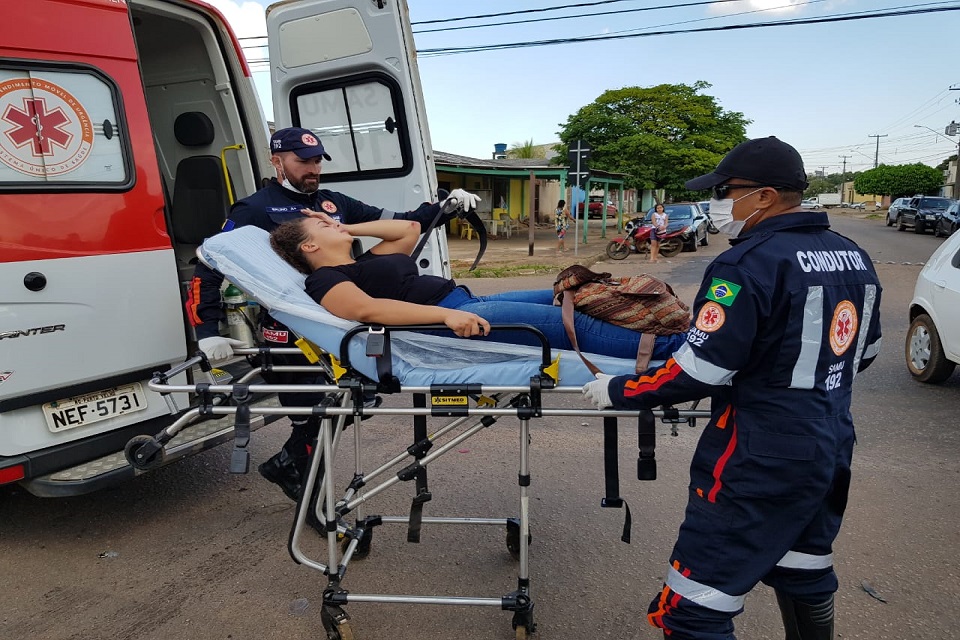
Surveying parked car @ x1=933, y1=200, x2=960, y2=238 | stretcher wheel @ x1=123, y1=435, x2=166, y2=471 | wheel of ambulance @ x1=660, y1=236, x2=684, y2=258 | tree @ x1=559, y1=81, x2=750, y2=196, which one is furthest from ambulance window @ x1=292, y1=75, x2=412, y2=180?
tree @ x1=559, y1=81, x2=750, y2=196

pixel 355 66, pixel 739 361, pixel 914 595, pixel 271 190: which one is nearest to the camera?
pixel 739 361

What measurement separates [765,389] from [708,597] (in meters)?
0.63

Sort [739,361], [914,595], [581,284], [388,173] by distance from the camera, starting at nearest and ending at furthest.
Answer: [739,361] < [581,284] < [914,595] < [388,173]

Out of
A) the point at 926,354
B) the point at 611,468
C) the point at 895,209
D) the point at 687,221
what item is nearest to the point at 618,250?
the point at 687,221

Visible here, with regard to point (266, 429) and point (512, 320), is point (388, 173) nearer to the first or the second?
point (266, 429)

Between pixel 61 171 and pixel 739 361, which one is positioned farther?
pixel 61 171

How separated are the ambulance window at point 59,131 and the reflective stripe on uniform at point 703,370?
2.95 meters

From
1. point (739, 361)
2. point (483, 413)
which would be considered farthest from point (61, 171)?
point (739, 361)

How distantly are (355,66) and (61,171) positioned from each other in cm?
212

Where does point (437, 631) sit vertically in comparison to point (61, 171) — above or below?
below

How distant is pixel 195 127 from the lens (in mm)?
4910

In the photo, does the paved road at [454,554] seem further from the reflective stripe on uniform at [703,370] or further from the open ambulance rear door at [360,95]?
the open ambulance rear door at [360,95]

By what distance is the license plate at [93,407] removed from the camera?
302cm

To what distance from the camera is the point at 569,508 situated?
3590 mm
